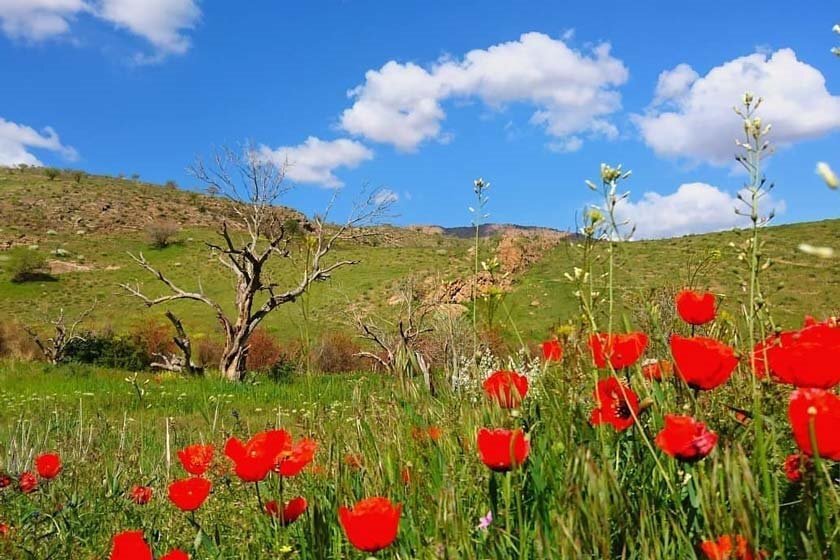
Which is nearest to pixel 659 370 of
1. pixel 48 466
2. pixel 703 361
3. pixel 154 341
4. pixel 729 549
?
pixel 703 361

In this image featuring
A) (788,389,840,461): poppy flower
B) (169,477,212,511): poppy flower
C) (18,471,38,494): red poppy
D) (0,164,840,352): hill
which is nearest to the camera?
(788,389,840,461): poppy flower

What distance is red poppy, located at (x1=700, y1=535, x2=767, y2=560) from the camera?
0.95 meters

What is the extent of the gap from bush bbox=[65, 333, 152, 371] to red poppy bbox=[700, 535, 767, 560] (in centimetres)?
1753

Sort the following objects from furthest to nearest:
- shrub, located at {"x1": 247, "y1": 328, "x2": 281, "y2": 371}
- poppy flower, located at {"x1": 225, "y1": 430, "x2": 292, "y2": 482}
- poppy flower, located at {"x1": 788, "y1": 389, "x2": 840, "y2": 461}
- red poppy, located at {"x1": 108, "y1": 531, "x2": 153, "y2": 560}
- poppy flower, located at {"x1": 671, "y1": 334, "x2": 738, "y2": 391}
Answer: shrub, located at {"x1": 247, "y1": 328, "x2": 281, "y2": 371}
poppy flower, located at {"x1": 225, "y1": 430, "x2": 292, "y2": 482}
red poppy, located at {"x1": 108, "y1": 531, "x2": 153, "y2": 560}
poppy flower, located at {"x1": 671, "y1": 334, "x2": 738, "y2": 391}
poppy flower, located at {"x1": 788, "y1": 389, "x2": 840, "y2": 461}

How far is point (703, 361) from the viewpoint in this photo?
4.09 ft

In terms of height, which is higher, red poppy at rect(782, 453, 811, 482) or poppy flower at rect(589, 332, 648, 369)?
poppy flower at rect(589, 332, 648, 369)

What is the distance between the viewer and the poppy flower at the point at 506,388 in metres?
1.73

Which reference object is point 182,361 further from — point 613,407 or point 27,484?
point 613,407

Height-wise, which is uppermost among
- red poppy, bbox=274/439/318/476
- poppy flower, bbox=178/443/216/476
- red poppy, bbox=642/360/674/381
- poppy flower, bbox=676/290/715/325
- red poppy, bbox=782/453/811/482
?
poppy flower, bbox=676/290/715/325

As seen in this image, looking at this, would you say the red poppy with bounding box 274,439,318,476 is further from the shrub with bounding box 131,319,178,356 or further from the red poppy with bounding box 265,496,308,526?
the shrub with bounding box 131,319,178,356

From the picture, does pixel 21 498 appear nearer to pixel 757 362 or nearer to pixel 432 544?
pixel 432 544

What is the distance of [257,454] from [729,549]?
1038 mm

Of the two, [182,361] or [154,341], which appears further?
[154,341]

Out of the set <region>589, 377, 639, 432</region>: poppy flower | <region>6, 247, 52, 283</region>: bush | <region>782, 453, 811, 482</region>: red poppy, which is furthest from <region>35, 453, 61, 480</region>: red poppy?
<region>6, 247, 52, 283</region>: bush
